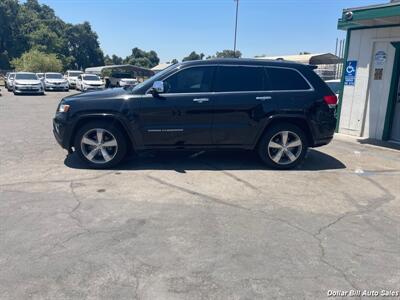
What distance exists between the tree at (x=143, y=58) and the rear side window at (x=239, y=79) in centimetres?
11727

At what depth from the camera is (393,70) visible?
944 centimetres

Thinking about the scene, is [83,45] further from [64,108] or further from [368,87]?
[64,108]

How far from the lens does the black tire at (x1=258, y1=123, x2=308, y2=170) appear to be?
6586mm

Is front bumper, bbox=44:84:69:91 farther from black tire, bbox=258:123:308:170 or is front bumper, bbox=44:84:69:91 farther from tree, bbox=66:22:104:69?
tree, bbox=66:22:104:69

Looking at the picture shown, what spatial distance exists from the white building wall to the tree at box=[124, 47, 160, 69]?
113901 mm

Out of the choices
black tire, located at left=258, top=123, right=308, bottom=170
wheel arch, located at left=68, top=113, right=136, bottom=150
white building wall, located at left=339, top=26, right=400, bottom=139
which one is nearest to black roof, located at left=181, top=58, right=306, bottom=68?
black tire, located at left=258, top=123, right=308, bottom=170

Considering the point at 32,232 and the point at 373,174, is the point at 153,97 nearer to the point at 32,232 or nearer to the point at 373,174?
the point at 32,232

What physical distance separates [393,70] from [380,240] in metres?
6.85

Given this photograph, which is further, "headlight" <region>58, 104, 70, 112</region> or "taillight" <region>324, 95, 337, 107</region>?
"taillight" <region>324, 95, 337, 107</region>

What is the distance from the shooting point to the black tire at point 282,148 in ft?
21.6

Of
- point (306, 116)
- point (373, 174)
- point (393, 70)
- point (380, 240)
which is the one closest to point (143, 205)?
point (380, 240)

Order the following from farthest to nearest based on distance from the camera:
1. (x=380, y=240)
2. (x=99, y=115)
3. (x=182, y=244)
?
(x=99, y=115)
(x=380, y=240)
(x=182, y=244)

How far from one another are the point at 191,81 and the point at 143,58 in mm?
123248

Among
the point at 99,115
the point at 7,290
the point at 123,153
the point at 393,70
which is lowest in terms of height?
the point at 7,290
